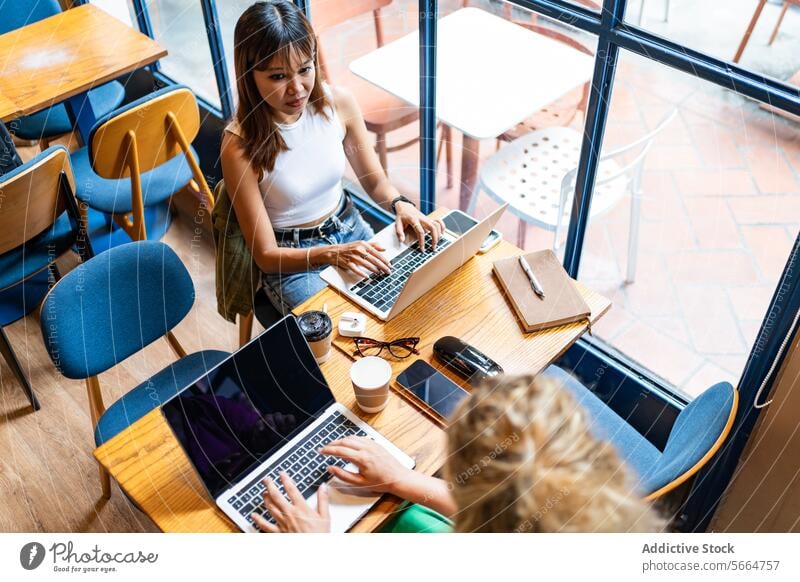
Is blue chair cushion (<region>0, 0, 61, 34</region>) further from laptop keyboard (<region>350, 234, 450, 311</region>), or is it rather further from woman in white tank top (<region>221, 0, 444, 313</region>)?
laptop keyboard (<region>350, 234, 450, 311</region>)

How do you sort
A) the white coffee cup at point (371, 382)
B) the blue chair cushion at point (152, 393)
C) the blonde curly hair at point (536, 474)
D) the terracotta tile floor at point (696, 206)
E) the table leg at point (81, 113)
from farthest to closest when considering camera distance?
1. the table leg at point (81, 113)
2. the blue chair cushion at point (152, 393)
3. the terracotta tile floor at point (696, 206)
4. the white coffee cup at point (371, 382)
5. the blonde curly hair at point (536, 474)

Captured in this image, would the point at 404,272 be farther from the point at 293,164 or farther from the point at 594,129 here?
the point at 594,129

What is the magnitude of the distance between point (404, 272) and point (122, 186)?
1.20 m

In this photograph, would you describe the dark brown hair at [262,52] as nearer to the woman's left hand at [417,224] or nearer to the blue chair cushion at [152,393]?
the woman's left hand at [417,224]

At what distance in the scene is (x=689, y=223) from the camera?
1.80 m

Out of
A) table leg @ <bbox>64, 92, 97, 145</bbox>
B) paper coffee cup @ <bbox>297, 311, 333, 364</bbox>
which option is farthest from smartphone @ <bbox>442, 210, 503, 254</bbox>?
table leg @ <bbox>64, 92, 97, 145</bbox>

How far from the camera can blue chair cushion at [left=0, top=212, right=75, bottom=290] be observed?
204cm

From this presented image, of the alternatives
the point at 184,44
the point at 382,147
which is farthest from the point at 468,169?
the point at 184,44

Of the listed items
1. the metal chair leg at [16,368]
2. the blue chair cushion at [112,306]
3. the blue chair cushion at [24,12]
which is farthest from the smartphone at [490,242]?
the blue chair cushion at [24,12]

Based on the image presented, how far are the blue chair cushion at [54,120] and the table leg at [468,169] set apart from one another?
4.23 feet

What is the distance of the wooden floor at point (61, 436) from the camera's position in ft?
6.38

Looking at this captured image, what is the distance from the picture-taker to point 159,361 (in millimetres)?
2295

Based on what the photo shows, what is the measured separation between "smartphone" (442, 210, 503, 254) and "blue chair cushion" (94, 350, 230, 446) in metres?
0.61
